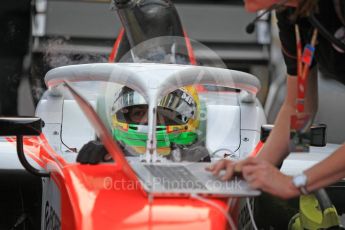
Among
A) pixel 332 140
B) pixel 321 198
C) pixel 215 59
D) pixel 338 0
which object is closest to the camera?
pixel 338 0

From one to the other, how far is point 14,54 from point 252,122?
494 cm

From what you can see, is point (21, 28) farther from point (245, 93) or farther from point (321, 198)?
point (321, 198)

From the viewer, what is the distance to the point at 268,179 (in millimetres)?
1627

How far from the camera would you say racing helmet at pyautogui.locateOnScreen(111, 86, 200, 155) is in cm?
221

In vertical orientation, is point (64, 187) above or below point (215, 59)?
below

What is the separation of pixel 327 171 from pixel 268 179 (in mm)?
154

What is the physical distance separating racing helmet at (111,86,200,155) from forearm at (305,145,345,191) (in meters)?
0.62

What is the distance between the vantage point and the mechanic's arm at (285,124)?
192 cm

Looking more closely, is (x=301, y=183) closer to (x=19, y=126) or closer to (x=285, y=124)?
(x=285, y=124)

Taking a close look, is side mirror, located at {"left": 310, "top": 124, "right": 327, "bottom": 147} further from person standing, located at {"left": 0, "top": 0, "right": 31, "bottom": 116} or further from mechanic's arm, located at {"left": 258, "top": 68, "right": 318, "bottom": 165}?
person standing, located at {"left": 0, "top": 0, "right": 31, "bottom": 116}

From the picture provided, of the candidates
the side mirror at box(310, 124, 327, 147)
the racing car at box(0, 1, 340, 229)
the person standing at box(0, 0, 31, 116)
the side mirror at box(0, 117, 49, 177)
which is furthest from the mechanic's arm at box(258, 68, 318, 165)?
the person standing at box(0, 0, 31, 116)

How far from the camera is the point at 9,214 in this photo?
139 inches

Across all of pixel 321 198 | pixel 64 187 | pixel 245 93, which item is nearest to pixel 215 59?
pixel 245 93

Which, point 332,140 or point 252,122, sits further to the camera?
point 332,140
